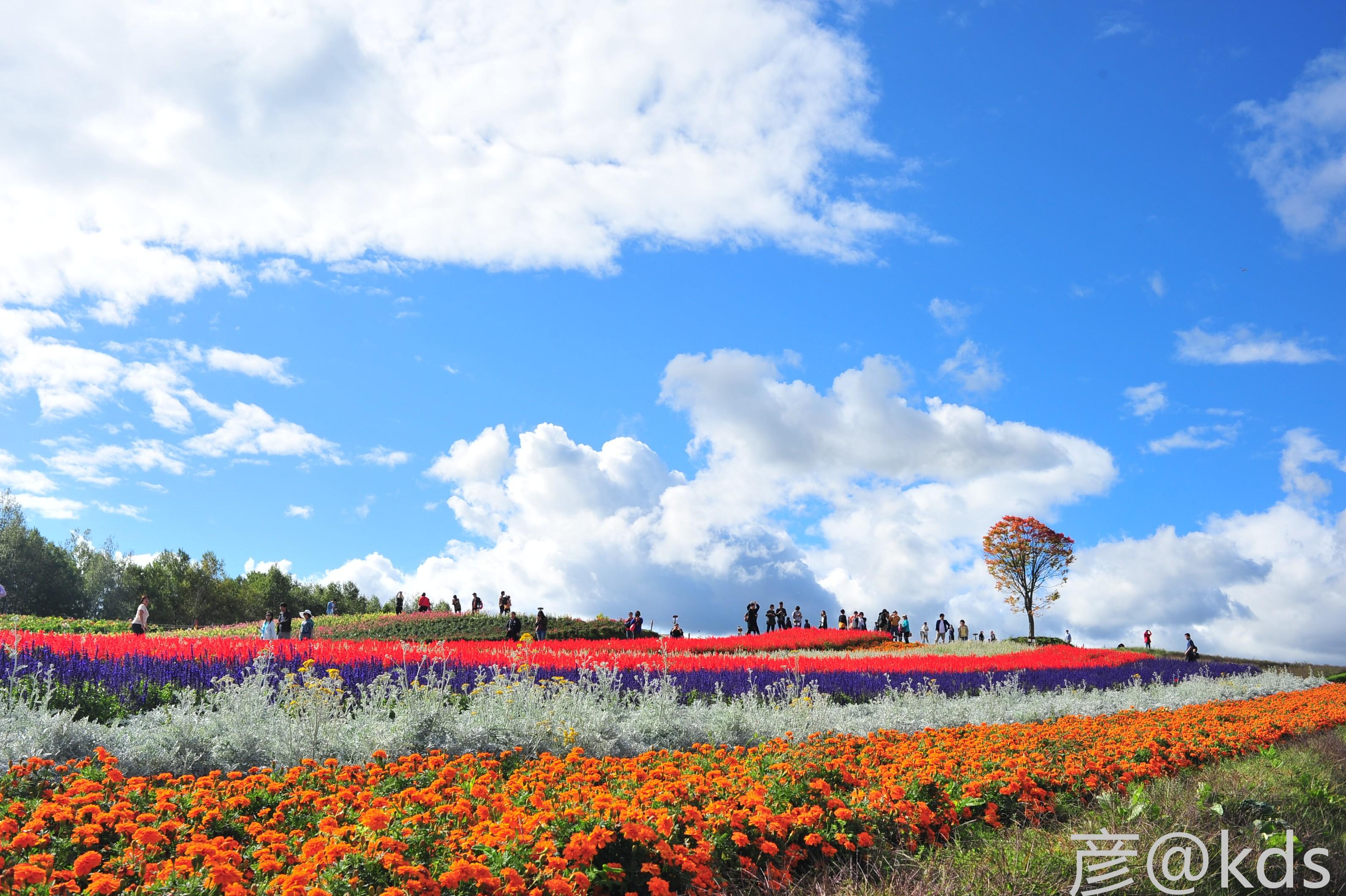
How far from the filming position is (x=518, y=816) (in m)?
3.74

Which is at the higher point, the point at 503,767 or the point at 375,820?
the point at 375,820

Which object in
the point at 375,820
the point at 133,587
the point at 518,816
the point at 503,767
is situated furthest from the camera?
the point at 133,587

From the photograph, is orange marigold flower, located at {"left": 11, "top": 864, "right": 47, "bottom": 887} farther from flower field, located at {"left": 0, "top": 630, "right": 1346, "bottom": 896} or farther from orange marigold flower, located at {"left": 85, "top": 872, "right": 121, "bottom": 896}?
orange marigold flower, located at {"left": 85, "top": 872, "right": 121, "bottom": 896}

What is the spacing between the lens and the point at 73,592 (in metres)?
49.9

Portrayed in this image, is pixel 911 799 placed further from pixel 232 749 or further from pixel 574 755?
pixel 232 749

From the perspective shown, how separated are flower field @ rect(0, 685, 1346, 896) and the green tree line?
52299mm

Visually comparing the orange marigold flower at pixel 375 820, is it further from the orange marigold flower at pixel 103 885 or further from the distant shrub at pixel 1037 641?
the distant shrub at pixel 1037 641

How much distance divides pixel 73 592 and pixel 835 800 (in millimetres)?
59019

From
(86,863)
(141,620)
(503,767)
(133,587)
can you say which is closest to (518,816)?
(86,863)

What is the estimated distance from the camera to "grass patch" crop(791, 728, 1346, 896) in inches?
159

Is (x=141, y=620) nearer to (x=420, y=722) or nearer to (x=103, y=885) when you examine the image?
(x=420, y=722)

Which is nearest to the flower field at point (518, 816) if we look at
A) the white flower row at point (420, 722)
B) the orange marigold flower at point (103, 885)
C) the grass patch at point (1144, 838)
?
the orange marigold flower at point (103, 885)

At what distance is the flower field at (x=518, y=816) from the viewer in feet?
11.2

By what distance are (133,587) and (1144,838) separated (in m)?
62.6
